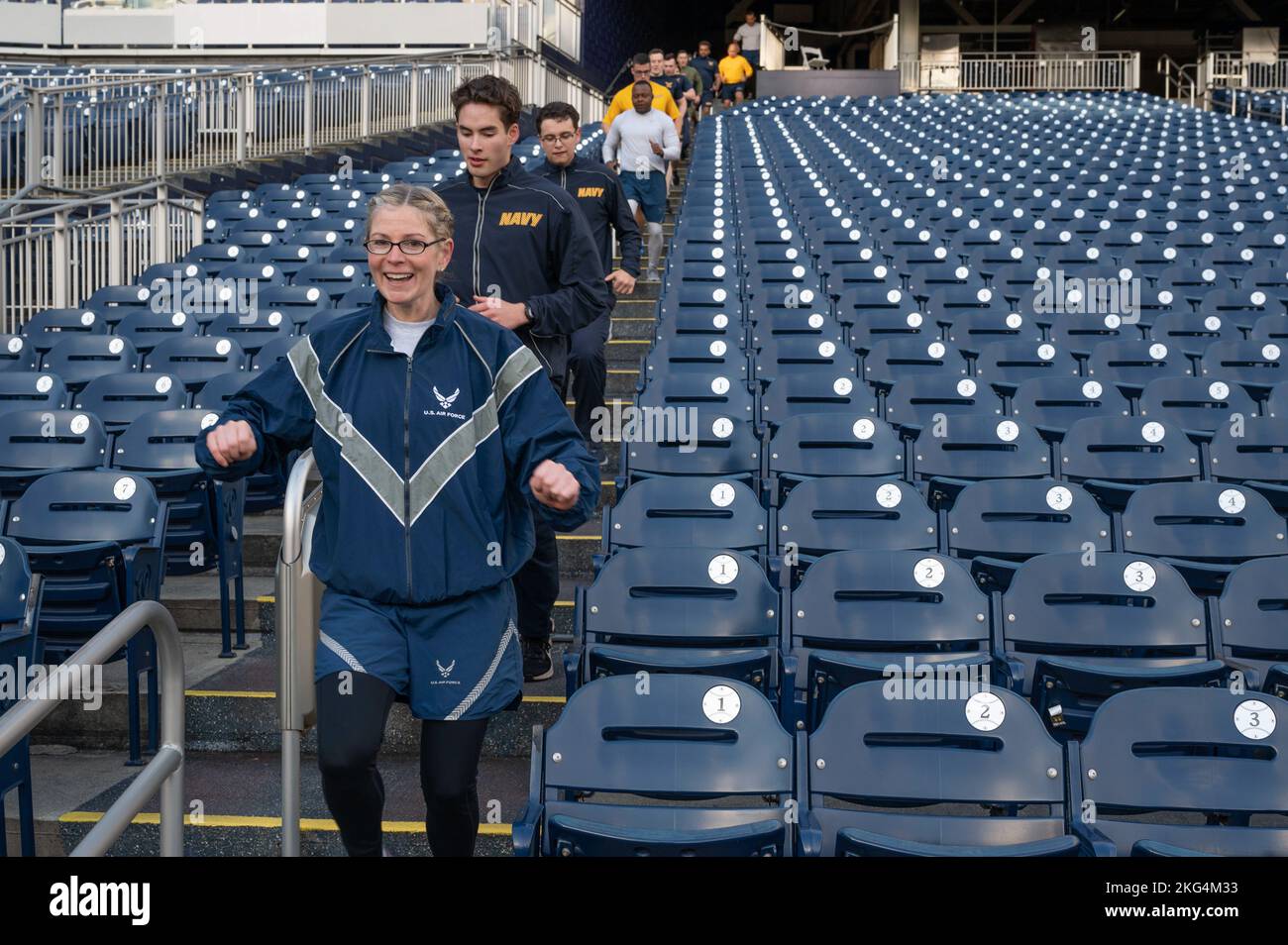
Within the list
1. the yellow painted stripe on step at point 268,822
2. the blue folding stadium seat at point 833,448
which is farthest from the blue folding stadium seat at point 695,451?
the yellow painted stripe on step at point 268,822

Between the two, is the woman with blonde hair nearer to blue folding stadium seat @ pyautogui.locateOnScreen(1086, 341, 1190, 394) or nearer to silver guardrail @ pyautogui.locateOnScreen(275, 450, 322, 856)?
silver guardrail @ pyautogui.locateOnScreen(275, 450, 322, 856)

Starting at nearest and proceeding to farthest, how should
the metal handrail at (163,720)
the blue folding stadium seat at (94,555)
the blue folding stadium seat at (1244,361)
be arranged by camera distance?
the metal handrail at (163,720), the blue folding stadium seat at (94,555), the blue folding stadium seat at (1244,361)

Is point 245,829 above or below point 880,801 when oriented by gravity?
below

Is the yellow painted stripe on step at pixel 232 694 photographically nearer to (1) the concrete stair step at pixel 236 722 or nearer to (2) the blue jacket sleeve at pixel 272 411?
(1) the concrete stair step at pixel 236 722

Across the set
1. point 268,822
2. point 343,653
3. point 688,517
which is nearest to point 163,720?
point 343,653

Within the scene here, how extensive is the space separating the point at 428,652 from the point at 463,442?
0.49 metres

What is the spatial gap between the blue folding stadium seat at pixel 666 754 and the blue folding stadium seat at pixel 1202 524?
7.90 feet

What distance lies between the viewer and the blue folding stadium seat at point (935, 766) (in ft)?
11.2

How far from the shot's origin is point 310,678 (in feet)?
11.0

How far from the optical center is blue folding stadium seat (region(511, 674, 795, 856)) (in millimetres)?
3439

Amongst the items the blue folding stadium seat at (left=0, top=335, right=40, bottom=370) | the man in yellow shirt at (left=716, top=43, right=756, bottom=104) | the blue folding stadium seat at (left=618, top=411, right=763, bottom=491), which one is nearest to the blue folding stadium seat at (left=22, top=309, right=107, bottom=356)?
the blue folding stadium seat at (left=0, top=335, right=40, bottom=370)
